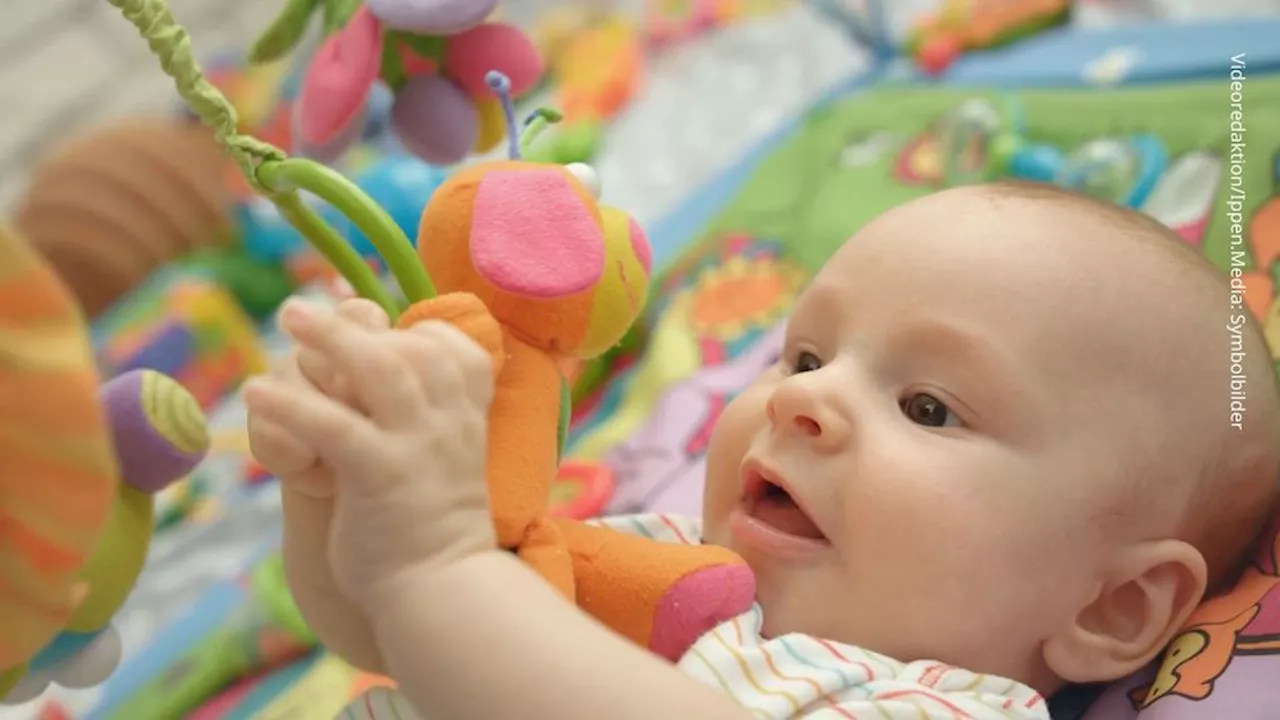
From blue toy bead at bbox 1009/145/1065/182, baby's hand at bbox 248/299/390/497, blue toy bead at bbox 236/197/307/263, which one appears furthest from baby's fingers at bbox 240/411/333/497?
blue toy bead at bbox 236/197/307/263

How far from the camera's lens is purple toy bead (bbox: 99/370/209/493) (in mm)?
517

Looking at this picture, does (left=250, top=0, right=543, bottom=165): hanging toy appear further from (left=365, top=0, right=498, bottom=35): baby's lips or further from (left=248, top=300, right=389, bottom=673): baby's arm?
(left=248, top=300, right=389, bottom=673): baby's arm

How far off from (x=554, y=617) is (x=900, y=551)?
0.71 ft

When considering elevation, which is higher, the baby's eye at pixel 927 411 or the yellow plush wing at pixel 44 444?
the yellow plush wing at pixel 44 444

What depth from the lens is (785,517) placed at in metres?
0.68

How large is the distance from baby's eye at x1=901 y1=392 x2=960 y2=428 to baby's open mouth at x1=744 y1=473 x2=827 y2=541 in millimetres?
81

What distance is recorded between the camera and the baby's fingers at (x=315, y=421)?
450 millimetres

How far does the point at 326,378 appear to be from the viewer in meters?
0.47

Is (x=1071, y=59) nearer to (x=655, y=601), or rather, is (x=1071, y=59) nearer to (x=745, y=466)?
(x=745, y=466)

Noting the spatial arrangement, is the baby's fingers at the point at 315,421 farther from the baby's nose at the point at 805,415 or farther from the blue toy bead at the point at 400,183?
the blue toy bead at the point at 400,183

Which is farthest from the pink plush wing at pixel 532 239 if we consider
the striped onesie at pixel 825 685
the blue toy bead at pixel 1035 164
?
the blue toy bead at pixel 1035 164

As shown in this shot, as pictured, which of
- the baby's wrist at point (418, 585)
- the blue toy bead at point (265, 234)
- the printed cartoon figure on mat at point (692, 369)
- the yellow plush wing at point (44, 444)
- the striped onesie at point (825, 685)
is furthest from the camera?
the blue toy bead at point (265, 234)

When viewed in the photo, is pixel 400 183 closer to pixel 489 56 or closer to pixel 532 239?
pixel 489 56

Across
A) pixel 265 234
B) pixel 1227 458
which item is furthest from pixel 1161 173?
pixel 265 234
